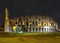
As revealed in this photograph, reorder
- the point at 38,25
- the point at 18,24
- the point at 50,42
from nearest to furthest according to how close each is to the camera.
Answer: the point at 50,42 < the point at 18,24 < the point at 38,25

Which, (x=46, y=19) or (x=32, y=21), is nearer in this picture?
(x=32, y=21)

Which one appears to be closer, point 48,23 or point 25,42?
point 25,42

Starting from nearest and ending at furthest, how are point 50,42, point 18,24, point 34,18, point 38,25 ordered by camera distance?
point 50,42 < point 18,24 < point 38,25 < point 34,18

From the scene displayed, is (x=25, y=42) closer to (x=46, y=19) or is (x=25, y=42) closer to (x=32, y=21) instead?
(x=32, y=21)

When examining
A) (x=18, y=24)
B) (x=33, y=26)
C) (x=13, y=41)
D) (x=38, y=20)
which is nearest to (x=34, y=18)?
(x=38, y=20)

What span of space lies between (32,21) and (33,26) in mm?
4117

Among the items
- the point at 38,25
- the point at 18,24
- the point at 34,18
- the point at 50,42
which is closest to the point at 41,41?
the point at 50,42

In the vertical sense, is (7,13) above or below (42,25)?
above

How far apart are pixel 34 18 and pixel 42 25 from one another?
20.5 feet

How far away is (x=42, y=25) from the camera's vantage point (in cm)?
7519

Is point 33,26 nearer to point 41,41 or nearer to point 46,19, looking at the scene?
point 46,19

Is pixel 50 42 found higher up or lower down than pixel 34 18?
lower down

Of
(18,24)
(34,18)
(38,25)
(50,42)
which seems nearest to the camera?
(50,42)

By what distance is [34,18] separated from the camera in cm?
7956
